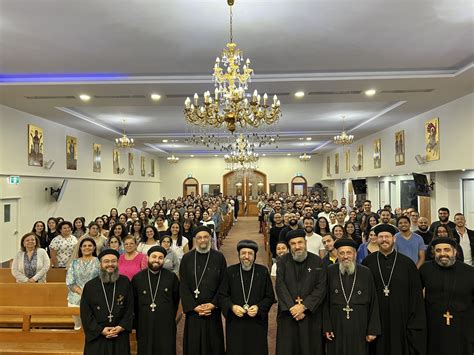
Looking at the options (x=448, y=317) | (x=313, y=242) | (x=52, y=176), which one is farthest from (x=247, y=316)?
(x=52, y=176)

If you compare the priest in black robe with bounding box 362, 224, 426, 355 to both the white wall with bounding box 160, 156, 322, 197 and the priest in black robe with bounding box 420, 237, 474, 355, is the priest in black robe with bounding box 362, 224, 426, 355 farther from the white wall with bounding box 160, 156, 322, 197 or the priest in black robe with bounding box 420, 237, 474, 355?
the white wall with bounding box 160, 156, 322, 197

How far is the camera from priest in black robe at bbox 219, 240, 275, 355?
3771mm

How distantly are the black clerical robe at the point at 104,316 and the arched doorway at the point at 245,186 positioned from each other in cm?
2476

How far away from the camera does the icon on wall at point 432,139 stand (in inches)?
420

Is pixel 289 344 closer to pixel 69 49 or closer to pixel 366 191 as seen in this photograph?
pixel 69 49

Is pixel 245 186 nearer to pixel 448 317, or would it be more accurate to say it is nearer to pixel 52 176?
pixel 52 176

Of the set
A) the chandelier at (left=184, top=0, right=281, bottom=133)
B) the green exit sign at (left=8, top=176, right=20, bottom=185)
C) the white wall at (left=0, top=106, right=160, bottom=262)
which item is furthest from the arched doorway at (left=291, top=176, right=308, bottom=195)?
the chandelier at (left=184, top=0, right=281, bottom=133)

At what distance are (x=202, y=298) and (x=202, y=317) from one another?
195 millimetres

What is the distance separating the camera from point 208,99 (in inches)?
225

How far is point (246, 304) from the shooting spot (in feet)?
12.5

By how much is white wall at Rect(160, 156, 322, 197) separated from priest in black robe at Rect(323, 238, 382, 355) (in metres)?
25.0

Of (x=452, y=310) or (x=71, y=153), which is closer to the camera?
(x=452, y=310)

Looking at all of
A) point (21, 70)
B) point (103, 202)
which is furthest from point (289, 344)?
point (103, 202)

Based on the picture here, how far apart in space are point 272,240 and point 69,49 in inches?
213
